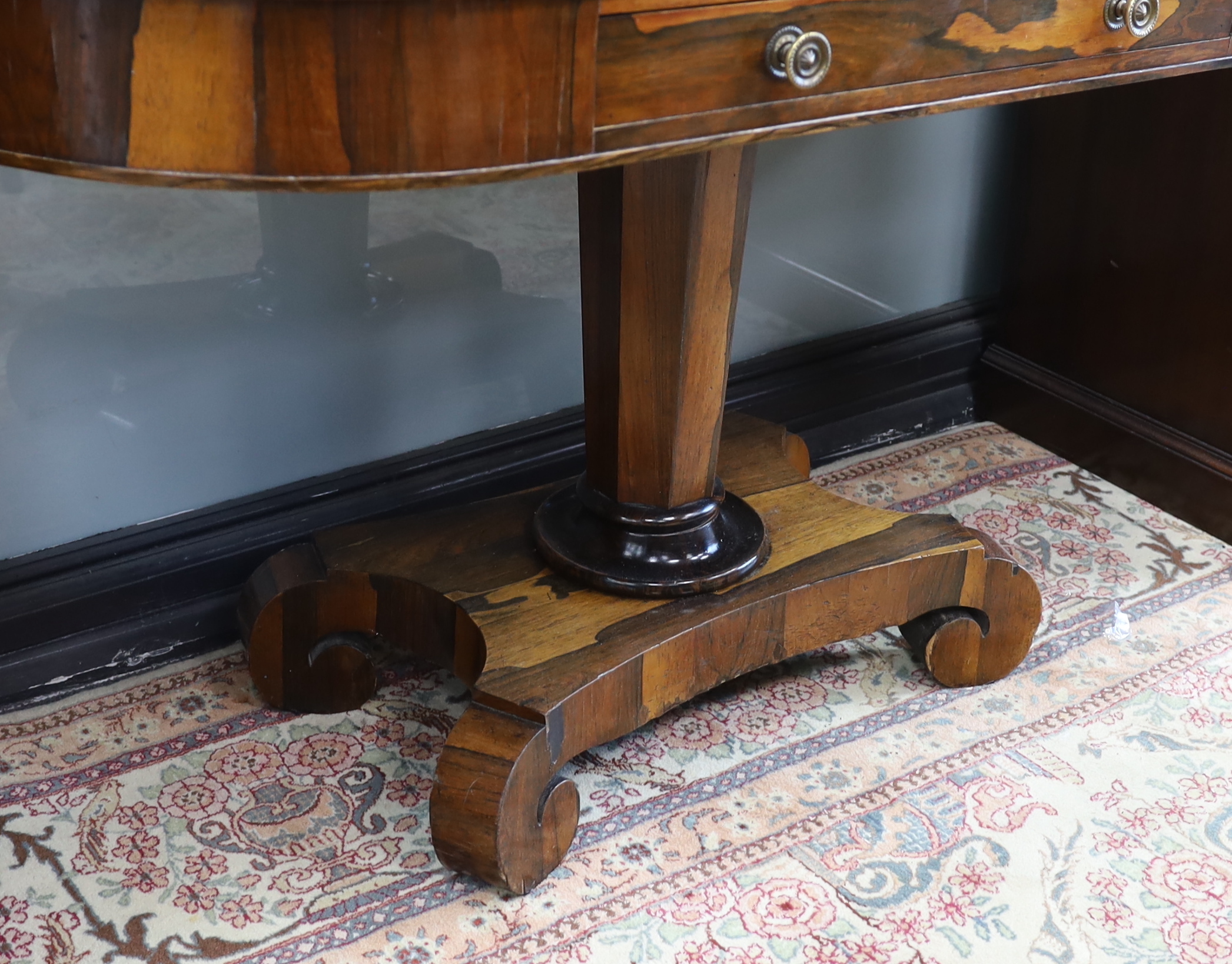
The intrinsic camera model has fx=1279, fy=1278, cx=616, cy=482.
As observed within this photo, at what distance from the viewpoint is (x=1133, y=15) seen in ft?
3.35

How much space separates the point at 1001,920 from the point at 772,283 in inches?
38.5

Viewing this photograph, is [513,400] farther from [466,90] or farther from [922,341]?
[466,90]

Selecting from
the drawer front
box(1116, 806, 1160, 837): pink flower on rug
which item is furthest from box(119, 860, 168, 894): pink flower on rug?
box(1116, 806, 1160, 837): pink flower on rug

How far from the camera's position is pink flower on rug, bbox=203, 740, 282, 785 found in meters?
1.27

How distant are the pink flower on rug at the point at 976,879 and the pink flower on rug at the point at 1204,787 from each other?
0.25 m

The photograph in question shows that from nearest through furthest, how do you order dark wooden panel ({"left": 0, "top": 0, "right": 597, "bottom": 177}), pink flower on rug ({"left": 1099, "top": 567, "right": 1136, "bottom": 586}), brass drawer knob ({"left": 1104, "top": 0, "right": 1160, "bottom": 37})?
1. dark wooden panel ({"left": 0, "top": 0, "right": 597, "bottom": 177})
2. brass drawer knob ({"left": 1104, "top": 0, "right": 1160, "bottom": 37})
3. pink flower on rug ({"left": 1099, "top": 567, "right": 1136, "bottom": 586})

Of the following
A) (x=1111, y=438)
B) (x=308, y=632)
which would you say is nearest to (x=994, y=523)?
(x=1111, y=438)

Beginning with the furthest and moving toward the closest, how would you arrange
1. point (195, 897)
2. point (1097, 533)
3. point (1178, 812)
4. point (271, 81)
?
point (1097, 533) < point (1178, 812) < point (195, 897) < point (271, 81)

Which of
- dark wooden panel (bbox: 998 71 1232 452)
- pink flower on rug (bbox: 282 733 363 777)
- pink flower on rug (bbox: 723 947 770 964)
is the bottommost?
pink flower on rug (bbox: 282 733 363 777)

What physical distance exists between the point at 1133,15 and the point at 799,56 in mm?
352

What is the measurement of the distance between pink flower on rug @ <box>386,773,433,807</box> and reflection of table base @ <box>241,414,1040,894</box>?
4.4 inches

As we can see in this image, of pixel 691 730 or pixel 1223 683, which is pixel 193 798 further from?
pixel 1223 683

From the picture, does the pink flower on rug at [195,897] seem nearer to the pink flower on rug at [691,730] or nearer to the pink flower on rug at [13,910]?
the pink flower on rug at [13,910]

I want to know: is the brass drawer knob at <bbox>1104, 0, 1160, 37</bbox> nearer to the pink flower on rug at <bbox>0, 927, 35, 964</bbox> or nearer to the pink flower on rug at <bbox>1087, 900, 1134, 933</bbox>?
the pink flower on rug at <bbox>1087, 900, 1134, 933</bbox>
